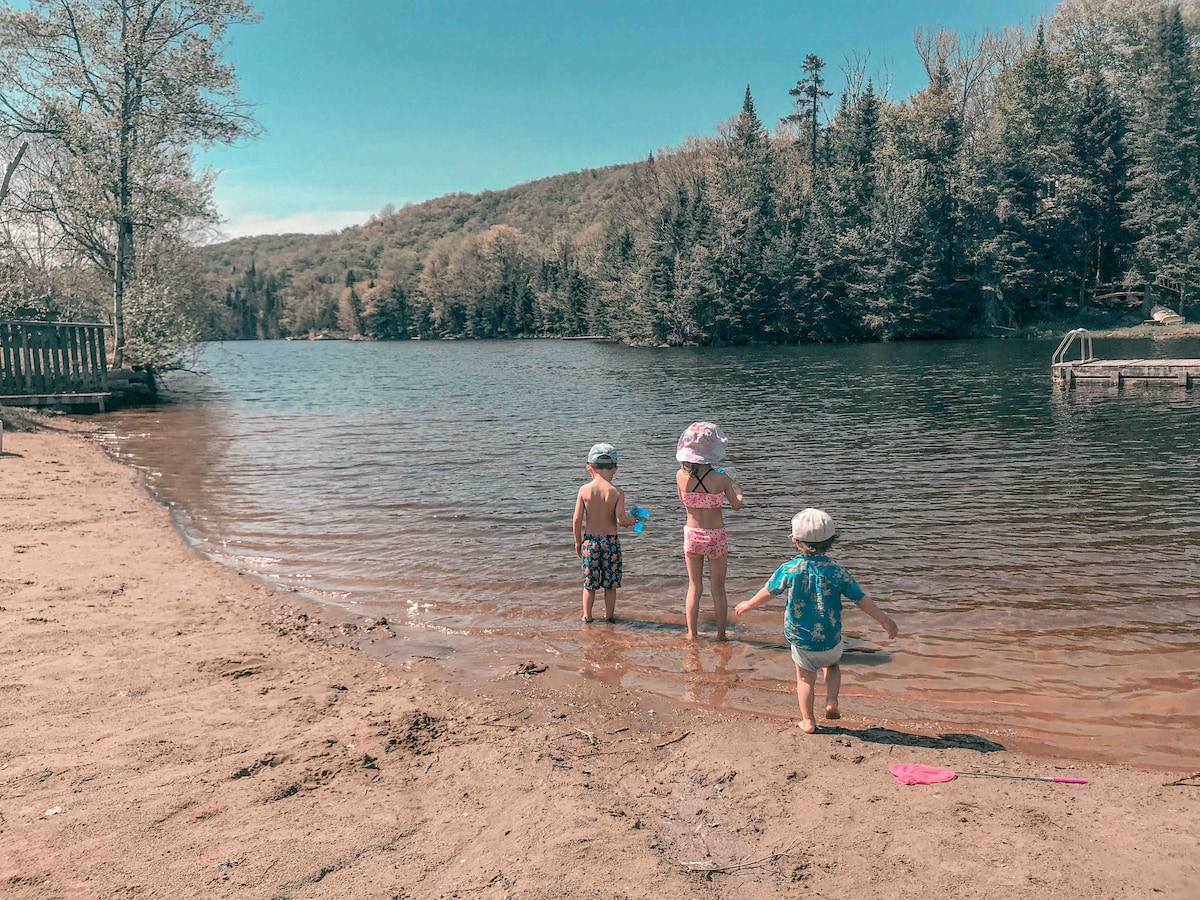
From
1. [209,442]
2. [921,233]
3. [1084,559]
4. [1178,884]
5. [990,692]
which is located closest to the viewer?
[1178,884]

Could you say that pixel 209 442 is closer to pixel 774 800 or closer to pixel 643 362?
pixel 774 800

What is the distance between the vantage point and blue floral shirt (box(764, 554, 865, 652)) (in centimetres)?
550

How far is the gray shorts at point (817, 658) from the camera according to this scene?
562 cm

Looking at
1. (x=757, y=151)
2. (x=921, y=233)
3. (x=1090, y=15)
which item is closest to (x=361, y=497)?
(x=921, y=233)

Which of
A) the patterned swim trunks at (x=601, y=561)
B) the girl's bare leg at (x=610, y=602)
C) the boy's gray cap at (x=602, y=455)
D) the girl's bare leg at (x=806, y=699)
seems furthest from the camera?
the girl's bare leg at (x=610, y=602)

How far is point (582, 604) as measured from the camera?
Result: 8.62 metres

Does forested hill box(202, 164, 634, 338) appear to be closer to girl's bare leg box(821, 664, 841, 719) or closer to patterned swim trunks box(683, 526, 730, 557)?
patterned swim trunks box(683, 526, 730, 557)

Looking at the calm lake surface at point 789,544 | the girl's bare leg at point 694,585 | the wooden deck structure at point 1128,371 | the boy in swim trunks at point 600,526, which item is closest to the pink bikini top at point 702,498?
the girl's bare leg at point 694,585

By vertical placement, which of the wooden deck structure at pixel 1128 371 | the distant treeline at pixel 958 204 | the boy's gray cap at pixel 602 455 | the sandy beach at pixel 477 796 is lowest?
the sandy beach at pixel 477 796

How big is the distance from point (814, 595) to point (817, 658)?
492 millimetres

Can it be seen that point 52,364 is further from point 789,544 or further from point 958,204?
point 958,204

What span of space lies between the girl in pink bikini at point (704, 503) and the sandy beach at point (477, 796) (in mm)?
1544

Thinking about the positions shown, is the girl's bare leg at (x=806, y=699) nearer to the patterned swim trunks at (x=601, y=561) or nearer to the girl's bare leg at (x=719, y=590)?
the girl's bare leg at (x=719, y=590)

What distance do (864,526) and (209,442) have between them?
58.7 feet
